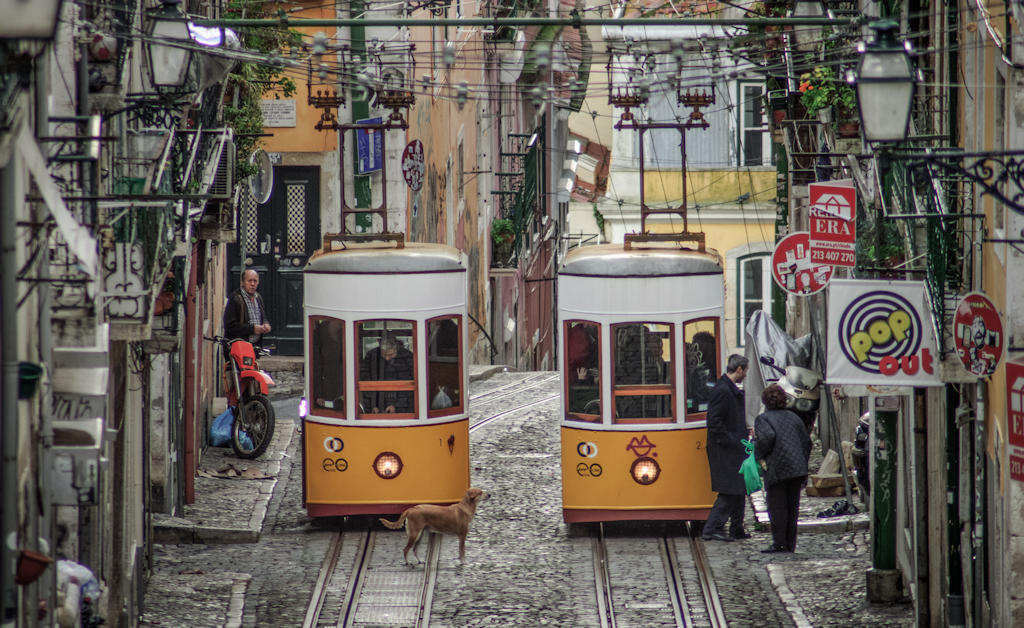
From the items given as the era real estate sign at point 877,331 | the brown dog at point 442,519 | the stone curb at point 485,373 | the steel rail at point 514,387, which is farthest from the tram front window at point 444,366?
the stone curb at point 485,373

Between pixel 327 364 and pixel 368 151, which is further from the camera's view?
pixel 368 151

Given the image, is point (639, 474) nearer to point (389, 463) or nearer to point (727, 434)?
point (727, 434)

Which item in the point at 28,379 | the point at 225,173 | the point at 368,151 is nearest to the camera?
the point at 28,379

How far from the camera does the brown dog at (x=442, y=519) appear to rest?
625 inches

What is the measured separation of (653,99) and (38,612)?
81.0 feet

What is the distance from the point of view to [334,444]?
16.9 m

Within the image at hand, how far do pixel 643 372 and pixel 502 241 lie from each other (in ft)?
58.5

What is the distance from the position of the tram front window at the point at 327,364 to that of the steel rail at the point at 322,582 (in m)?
1.13

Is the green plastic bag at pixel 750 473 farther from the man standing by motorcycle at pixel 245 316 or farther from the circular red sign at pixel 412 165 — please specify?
the circular red sign at pixel 412 165

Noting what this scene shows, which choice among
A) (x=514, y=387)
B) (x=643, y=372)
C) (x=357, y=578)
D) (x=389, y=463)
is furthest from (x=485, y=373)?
(x=357, y=578)

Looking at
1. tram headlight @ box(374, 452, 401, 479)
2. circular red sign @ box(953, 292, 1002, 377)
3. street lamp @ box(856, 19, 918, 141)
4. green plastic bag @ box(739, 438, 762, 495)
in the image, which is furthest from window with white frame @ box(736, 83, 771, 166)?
street lamp @ box(856, 19, 918, 141)

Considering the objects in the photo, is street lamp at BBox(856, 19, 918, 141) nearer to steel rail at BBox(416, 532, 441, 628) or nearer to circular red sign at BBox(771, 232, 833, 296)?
steel rail at BBox(416, 532, 441, 628)

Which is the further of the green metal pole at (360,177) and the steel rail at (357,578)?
the green metal pole at (360,177)

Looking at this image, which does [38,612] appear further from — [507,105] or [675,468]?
[507,105]
